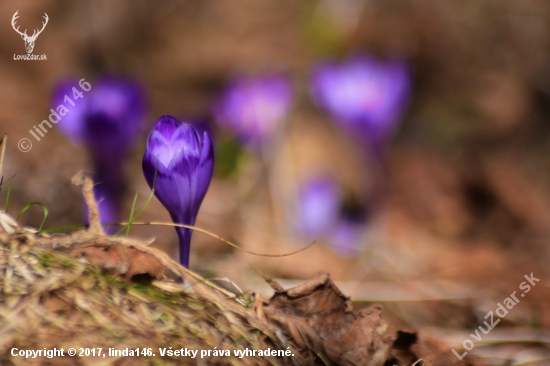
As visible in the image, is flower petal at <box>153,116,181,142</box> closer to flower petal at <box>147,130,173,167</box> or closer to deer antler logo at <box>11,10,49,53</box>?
flower petal at <box>147,130,173,167</box>

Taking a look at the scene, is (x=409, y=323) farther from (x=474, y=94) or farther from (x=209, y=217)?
(x=474, y=94)

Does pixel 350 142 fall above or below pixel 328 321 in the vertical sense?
above

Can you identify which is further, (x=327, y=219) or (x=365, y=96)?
(x=327, y=219)

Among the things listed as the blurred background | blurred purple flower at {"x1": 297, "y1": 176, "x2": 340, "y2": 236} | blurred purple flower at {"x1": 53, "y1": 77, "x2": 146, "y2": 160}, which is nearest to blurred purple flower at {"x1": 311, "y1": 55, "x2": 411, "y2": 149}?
the blurred background

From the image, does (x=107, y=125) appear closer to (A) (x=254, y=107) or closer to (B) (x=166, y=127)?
(B) (x=166, y=127)

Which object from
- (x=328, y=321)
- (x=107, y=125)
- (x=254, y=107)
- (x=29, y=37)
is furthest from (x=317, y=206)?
(x=29, y=37)

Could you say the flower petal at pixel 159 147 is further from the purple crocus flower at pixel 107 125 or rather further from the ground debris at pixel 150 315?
the purple crocus flower at pixel 107 125

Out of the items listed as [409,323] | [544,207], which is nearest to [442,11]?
[544,207]
